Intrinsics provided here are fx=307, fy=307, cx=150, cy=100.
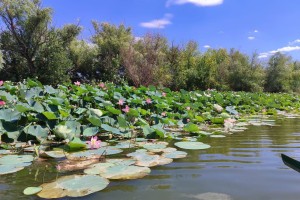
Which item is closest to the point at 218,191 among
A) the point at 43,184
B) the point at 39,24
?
the point at 43,184

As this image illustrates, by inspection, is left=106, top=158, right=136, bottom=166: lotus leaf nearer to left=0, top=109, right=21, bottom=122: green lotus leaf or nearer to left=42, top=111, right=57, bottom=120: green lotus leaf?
left=42, top=111, right=57, bottom=120: green lotus leaf

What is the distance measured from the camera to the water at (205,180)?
151 centimetres

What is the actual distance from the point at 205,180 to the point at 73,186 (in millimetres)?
734

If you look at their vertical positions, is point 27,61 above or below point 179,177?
above

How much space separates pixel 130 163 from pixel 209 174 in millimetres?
519

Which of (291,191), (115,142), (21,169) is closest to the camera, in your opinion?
(291,191)

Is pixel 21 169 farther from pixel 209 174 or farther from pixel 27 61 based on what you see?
pixel 27 61

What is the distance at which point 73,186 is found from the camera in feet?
5.08

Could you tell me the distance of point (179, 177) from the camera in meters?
1.82

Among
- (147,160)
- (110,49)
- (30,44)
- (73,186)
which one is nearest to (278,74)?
(110,49)

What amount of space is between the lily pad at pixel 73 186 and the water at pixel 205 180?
0.12 feet

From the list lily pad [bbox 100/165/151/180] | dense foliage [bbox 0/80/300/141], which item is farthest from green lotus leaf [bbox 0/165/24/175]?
dense foliage [bbox 0/80/300/141]

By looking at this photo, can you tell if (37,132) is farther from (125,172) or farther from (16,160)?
(125,172)

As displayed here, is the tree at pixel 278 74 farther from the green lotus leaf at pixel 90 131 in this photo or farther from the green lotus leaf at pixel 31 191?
the green lotus leaf at pixel 31 191
